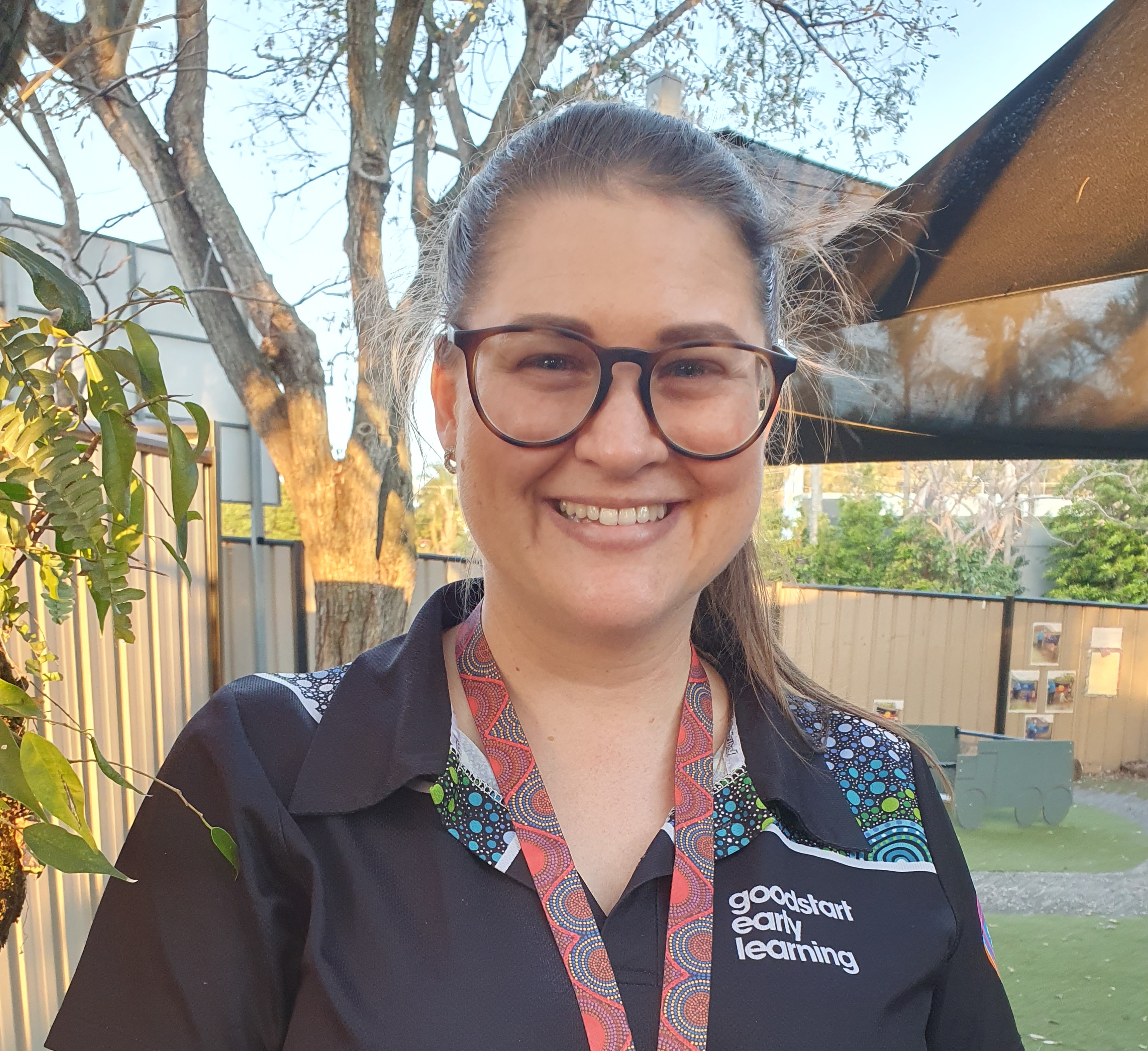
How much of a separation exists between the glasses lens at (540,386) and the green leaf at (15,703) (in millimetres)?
472

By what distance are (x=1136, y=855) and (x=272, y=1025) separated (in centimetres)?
522

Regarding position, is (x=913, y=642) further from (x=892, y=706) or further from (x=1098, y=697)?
(x=1098, y=697)

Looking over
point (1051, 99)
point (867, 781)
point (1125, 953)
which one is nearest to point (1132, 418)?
point (1051, 99)

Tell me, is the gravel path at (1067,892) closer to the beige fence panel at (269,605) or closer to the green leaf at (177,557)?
the green leaf at (177,557)

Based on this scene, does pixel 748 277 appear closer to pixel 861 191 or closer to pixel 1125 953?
pixel 861 191

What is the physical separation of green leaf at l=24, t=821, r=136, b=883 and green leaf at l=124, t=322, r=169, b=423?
33 cm

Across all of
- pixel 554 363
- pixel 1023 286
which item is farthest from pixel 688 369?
pixel 1023 286

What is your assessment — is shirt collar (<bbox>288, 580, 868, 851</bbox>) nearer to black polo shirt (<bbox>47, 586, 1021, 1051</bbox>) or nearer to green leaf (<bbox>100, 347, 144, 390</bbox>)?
black polo shirt (<bbox>47, 586, 1021, 1051</bbox>)

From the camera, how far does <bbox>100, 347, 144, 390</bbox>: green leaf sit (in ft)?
2.61

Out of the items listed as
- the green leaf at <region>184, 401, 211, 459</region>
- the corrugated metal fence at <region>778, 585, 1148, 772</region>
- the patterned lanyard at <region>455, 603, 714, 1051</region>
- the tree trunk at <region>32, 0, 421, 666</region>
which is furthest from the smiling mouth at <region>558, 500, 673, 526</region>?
the corrugated metal fence at <region>778, 585, 1148, 772</region>

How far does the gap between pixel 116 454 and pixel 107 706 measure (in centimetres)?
192

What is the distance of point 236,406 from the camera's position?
828 centimetres

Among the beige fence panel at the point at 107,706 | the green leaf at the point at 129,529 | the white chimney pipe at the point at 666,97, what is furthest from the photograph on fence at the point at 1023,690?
the green leaf at the point at 129,529

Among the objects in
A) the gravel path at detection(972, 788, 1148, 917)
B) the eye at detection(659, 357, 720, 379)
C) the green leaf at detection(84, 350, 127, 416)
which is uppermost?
the eye at detection(659, 357, 720, 379)
